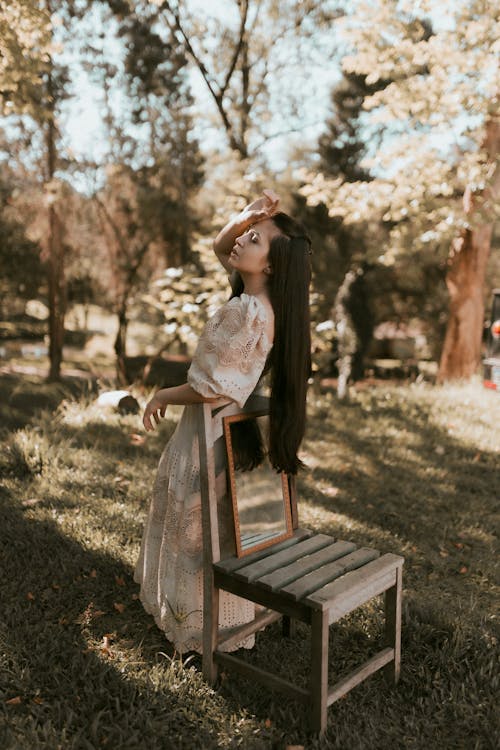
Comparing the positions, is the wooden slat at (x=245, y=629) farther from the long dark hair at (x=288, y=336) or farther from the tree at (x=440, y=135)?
the tree at (x=440, y=135)

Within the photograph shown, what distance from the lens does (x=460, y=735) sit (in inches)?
93.9

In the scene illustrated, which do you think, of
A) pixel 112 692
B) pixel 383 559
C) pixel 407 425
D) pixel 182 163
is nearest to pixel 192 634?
pixel 112 692

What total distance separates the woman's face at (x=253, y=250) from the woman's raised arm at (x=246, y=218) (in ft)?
0.21

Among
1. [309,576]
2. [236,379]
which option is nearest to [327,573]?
[309,576]

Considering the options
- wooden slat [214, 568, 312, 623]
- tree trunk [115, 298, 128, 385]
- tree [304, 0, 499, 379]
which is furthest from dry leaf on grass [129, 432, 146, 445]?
tree trunk [115, 298, 128, 385]

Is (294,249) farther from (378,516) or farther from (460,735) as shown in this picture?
(378,516)

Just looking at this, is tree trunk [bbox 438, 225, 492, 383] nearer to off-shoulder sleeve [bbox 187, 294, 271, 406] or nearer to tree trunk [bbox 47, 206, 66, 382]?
off-shoulder sleeve [bbox 187, 294, 271, 406]

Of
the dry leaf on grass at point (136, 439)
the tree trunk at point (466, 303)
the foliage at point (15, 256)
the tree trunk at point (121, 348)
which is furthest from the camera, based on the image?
the foliage at point (15, 256)

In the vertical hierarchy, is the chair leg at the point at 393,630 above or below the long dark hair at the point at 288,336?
below

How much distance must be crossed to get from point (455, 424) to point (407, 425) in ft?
1.63

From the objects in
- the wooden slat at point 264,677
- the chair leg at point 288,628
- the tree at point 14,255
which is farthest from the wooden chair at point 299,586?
the tree at point 14,255

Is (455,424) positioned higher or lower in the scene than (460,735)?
higher

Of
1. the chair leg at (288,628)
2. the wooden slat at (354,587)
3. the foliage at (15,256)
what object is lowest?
the chair leg at (288,628)

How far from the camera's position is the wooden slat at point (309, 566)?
227cm
